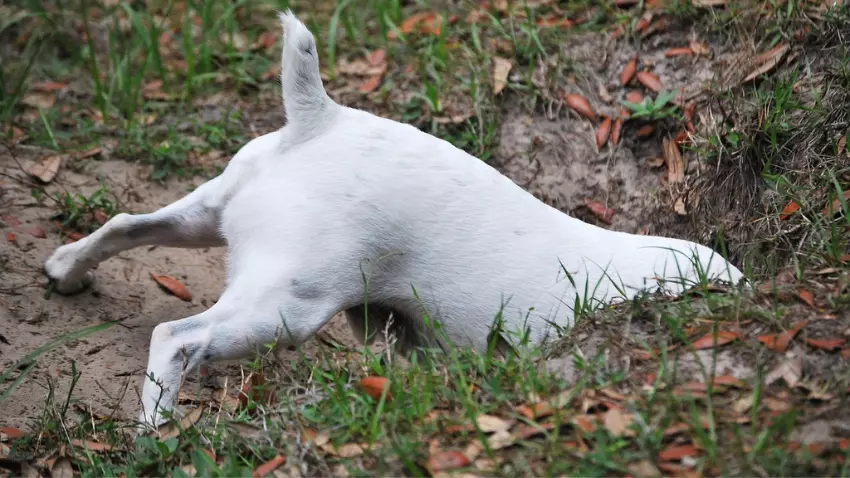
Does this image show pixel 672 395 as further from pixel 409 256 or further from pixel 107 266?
pixel 107 266

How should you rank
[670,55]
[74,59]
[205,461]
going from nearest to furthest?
[205,461] → [670,55] → [74,59]

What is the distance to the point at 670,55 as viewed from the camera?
523cm

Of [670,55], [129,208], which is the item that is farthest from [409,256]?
[670,55]

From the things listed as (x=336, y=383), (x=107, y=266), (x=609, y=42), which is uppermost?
(x=609, y=42)

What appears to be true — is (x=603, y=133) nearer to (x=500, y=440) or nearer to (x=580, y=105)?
(x=580, y=105)

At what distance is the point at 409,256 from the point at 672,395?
1220mm

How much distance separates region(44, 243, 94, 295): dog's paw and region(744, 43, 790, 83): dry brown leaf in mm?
3449

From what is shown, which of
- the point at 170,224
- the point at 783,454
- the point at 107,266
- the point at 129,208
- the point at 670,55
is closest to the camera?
the point at 783,454

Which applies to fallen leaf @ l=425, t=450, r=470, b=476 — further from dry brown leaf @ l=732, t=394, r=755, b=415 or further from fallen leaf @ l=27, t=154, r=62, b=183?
fallen leaf @ l=27, t=154, r=62, b=183

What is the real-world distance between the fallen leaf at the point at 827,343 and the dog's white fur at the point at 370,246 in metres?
0.54

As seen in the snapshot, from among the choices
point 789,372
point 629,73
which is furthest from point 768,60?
point 789,372

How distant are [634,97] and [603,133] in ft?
1.02

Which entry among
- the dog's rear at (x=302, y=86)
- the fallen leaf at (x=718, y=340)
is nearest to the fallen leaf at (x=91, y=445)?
the dog's rear at (x=302, y=86)

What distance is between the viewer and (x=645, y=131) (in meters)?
5.05
